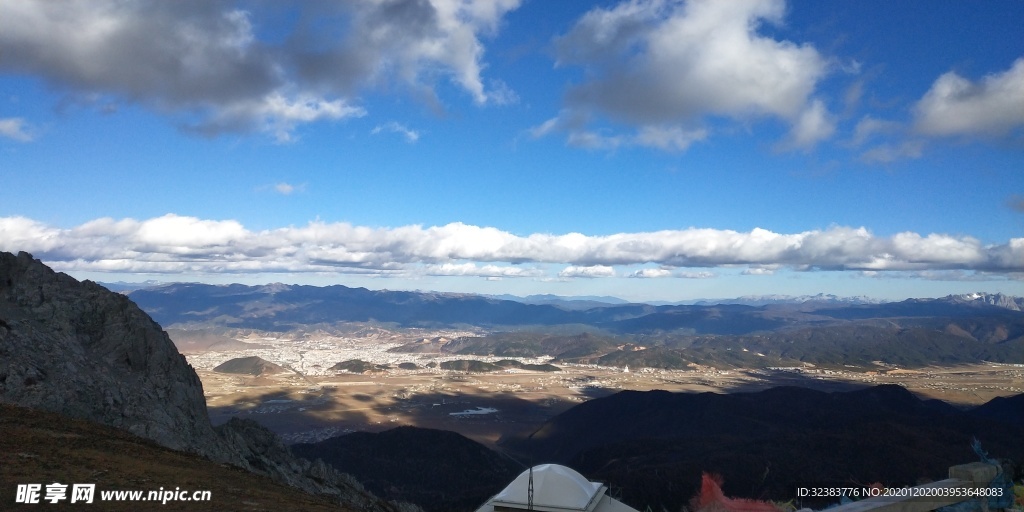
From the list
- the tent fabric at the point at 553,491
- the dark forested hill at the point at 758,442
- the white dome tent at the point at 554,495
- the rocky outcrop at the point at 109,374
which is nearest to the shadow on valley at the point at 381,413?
the dark forested hill at the point at 758,442

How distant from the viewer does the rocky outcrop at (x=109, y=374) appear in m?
27.8

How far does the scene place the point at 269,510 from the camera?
1697 cm

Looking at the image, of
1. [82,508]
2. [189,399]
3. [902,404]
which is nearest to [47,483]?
[82,508]

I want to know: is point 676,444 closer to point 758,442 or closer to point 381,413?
point 758,442

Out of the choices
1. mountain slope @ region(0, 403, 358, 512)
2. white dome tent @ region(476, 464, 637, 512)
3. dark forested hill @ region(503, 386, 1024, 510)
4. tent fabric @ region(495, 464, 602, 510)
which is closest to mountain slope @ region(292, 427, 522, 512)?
dark forested hill @ region(503, 386, 1024, 510)

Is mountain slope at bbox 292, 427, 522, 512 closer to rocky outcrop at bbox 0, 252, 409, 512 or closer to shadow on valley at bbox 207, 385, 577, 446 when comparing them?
rocky outcrop at bbox 0, 252, 409, 512

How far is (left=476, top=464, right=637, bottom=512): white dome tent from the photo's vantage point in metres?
19.3

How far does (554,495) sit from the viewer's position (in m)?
20.1

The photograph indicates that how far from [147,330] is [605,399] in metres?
118

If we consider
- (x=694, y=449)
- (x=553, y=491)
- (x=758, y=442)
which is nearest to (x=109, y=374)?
(x=553, y=491)

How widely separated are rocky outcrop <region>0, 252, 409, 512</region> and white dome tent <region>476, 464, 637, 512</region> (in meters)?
14.9

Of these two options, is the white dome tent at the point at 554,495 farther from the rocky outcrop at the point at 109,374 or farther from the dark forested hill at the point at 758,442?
the rocky outcrop at the point at 109,374

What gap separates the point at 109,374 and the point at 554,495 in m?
26.2

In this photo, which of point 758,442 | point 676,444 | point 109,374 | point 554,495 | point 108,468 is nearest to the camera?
point 108,468
